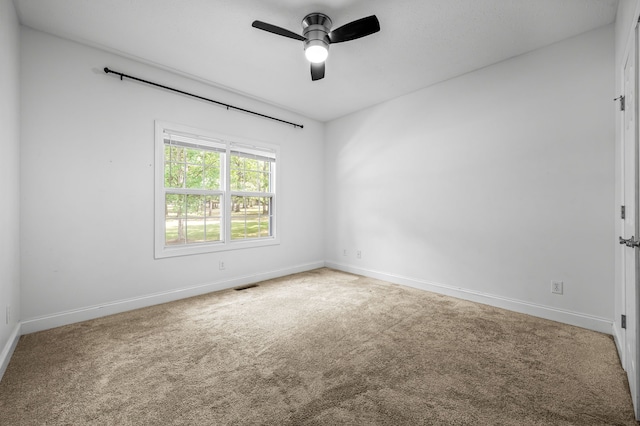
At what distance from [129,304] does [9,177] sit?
1.59 m

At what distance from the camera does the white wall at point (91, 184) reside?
2549 mm

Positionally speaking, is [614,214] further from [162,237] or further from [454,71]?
[162,237]

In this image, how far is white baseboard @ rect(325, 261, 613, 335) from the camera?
8.32 ft

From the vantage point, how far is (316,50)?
2486mm

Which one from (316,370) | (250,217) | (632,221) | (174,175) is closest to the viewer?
(632,221)

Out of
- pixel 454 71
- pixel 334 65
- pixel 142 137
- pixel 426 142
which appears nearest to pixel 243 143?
pixel 142 137

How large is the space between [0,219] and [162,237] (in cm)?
146

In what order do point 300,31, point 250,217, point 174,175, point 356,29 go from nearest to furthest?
point 356,29, point 300,31, point 174,175, point 250,217

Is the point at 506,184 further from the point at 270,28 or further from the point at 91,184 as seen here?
the point at 91,184

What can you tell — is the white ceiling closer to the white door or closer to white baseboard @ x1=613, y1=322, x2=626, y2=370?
the white door

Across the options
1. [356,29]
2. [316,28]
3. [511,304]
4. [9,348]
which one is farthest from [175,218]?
[511,304]

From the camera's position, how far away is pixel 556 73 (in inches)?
109

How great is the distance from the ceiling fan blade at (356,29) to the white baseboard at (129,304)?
3226mm

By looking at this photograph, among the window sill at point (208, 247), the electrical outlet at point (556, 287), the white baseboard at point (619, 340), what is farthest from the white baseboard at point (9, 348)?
the electrical outlet at point (556, 287)
